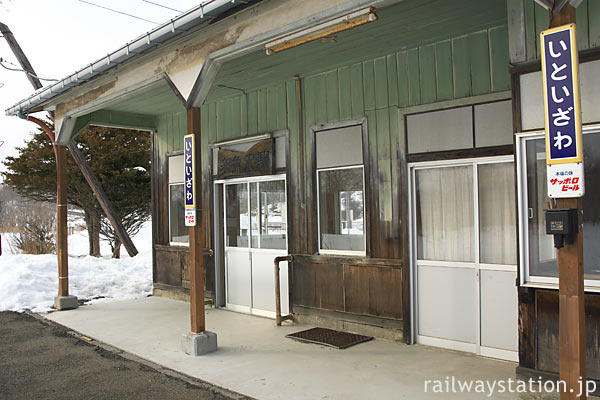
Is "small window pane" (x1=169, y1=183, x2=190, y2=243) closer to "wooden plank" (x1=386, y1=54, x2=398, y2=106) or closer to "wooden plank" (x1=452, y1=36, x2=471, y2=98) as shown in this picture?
"wooden plank" (x1=386, y1=54, x2=398, y2=106)

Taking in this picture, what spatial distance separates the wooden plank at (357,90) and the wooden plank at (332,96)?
0.23 m

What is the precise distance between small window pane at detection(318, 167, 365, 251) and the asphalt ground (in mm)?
2465

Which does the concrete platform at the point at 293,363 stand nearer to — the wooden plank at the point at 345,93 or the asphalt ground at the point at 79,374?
the asphalt ground at the point at 79,374

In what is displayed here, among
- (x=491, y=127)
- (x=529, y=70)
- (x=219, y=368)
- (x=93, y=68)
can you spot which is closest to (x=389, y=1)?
(x=529, y=70)

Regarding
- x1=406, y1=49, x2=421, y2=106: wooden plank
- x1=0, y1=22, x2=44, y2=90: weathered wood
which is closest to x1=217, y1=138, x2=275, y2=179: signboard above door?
x1=406, y1=49, x2=421, y2=106: wooden plank

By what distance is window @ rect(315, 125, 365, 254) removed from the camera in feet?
19.1

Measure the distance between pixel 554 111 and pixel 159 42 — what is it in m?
3.96

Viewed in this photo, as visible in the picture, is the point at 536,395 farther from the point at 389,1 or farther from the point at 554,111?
the point at 389,1

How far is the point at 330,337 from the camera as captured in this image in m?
5.64

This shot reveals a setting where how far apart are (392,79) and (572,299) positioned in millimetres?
3313

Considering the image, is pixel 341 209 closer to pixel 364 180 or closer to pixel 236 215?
pixel 364 180

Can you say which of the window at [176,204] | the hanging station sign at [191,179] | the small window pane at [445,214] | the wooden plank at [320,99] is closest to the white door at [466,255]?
the small window pane at [445,214]

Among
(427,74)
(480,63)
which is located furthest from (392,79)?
(480,63)

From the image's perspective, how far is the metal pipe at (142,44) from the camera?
4422 mm
